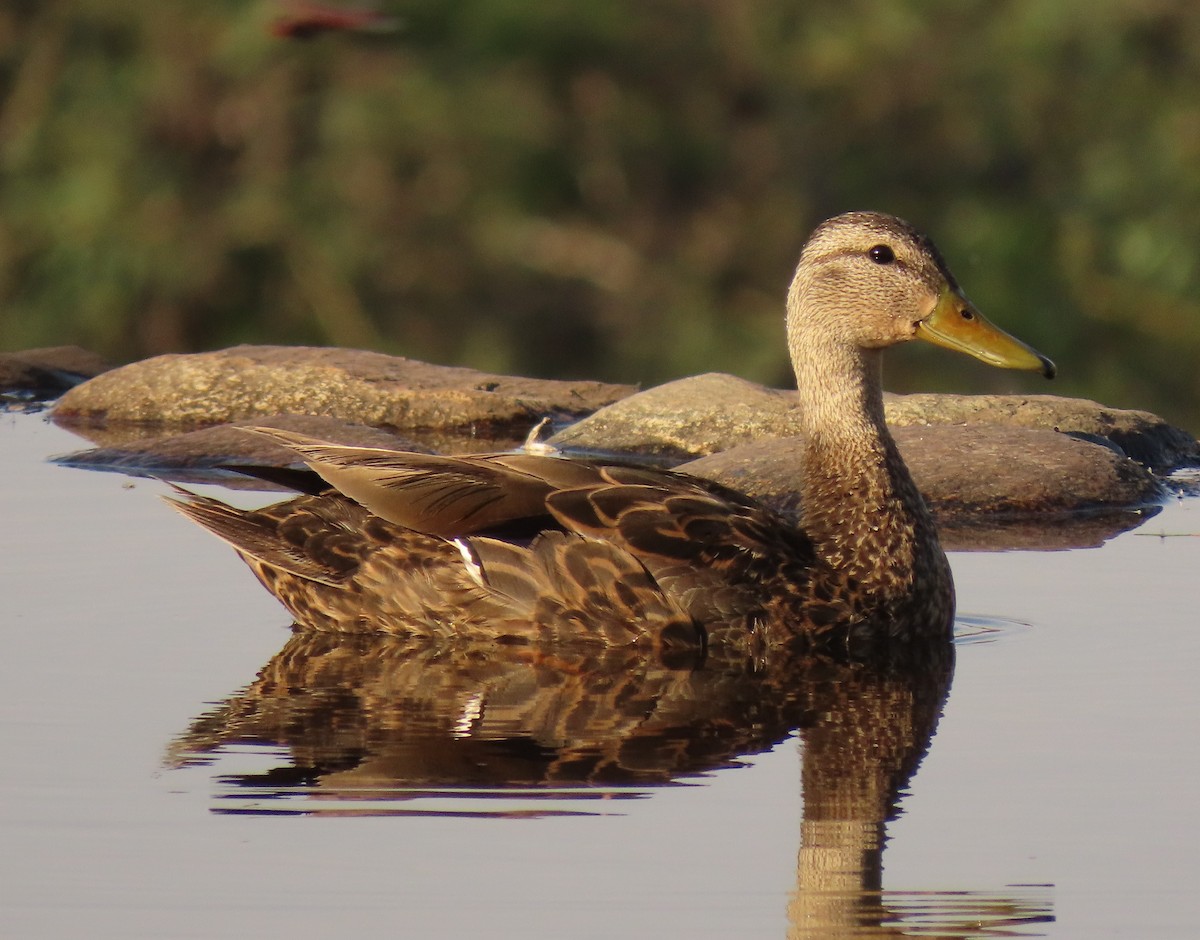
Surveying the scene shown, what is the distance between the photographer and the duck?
247 inches

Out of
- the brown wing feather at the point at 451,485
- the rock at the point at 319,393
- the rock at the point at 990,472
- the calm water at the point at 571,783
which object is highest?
the rock at the point at 319,393

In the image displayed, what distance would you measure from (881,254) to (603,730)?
2.21 meters

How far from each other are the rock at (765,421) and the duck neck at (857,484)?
220 centimetres

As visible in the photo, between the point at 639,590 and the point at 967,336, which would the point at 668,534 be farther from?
the point at 967,336

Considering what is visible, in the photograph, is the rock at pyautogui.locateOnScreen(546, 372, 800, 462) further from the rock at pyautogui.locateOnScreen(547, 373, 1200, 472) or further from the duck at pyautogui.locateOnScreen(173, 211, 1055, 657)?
the duck at pyautogui.locateOnScreen(173, 211, 1055, 657)

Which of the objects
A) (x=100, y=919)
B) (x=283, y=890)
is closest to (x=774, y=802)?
(x=283, y=890)

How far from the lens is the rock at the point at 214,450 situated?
28.8 ft

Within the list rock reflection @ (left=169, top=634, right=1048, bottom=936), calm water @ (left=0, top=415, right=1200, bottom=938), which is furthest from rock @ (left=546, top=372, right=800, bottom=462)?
rock reflection @ (left=169, top=634, right=1048, bottom=936)

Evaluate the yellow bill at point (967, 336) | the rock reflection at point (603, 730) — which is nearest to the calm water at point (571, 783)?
the rock reflection at point (603, 730)

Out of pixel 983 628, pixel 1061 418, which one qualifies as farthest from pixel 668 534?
pixel 1061 418

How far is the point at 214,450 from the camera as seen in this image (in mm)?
8859

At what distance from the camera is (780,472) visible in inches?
324

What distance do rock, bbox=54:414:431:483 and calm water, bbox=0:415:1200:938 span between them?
1889mm

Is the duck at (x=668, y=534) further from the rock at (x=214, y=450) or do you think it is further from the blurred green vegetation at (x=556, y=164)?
the blurred green vegetation at (x=556, y=164)
